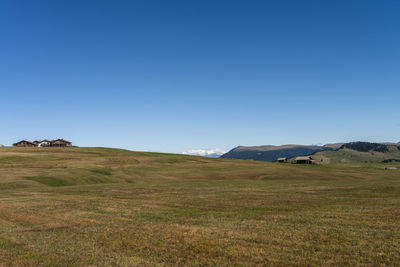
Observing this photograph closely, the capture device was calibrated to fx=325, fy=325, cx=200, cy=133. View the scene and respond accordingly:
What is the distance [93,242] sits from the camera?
21.2m

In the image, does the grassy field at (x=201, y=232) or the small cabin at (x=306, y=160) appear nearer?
the grassy field at (x=201, y=232)

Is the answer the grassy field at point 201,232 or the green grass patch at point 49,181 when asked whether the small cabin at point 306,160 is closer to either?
the green grass patch at point 49,181

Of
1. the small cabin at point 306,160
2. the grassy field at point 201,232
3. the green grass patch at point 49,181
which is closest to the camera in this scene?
the grassy field at point 201,232

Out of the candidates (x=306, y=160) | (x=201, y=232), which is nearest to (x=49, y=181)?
(x=201, y=232)

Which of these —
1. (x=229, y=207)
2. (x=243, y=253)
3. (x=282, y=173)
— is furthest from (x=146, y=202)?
(x=282, y=173)

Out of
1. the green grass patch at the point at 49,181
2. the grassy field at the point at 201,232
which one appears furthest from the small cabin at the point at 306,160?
the grassy field at the point at 201,232

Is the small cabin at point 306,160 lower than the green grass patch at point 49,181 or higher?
higher

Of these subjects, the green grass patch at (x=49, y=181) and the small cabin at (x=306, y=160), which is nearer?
the green grass patch at (x=49, y=181)

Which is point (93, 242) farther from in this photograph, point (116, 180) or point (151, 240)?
point (116, 180)

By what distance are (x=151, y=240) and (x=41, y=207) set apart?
19.3m

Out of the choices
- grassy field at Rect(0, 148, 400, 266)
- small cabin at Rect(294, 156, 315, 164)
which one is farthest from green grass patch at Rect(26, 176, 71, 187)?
small cabin at Rect(294, 156, 315, 164)

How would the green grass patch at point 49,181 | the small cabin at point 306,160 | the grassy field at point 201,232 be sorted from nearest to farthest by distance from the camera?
the grassy field at point 201,232
the green grass patch at point 49,181
the small cabin at point 306,160

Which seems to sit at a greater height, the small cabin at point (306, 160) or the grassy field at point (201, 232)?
the small cabin at point (306, 160)

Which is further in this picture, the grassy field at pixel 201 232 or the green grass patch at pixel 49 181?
the green grass patch at pixel 49 181
